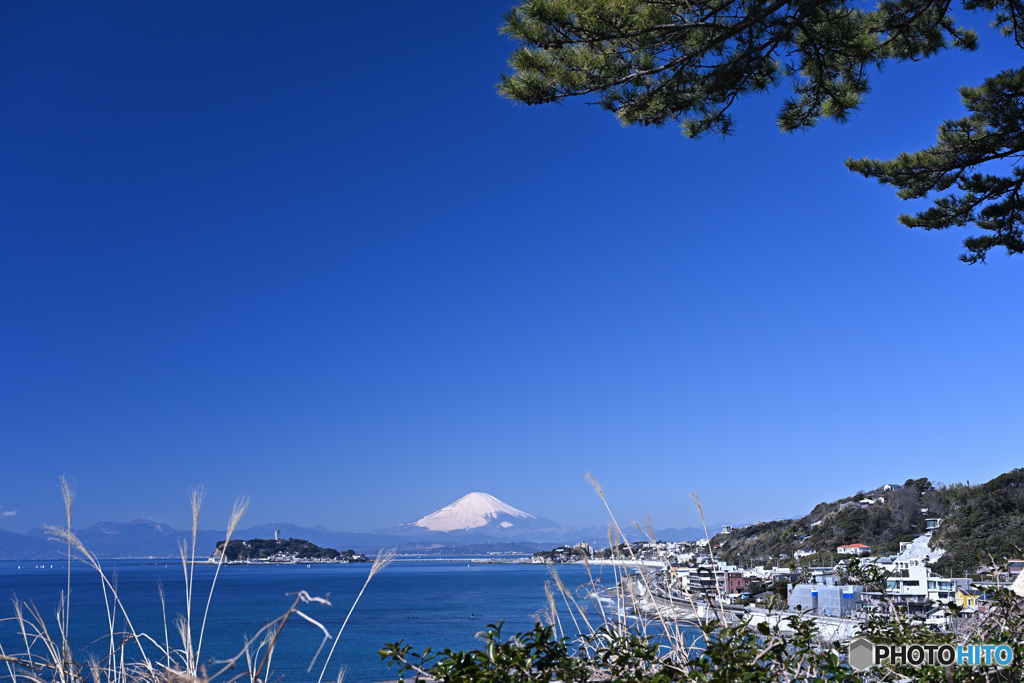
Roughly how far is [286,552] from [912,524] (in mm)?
124367

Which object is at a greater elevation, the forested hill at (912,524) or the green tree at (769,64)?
the green tree at (769,64)

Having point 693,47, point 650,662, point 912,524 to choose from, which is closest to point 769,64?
point 693,47

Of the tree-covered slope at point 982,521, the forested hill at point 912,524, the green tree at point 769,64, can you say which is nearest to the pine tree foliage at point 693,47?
the green tree at point 769,64

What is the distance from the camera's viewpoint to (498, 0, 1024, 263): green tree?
3.50m

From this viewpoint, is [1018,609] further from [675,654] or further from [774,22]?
[774,22]

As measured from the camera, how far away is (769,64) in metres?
4.00

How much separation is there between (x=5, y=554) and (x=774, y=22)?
746 ft

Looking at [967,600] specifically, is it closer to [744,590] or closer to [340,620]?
[744,590]

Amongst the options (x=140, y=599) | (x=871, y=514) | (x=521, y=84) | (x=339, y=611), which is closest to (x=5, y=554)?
(x=140, y=599)

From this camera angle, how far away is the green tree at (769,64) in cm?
350

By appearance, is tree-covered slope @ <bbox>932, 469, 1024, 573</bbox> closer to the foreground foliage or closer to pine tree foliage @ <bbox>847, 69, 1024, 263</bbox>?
pine tree foliage @ <bbox>847, 69, 1024, 263</bbox>

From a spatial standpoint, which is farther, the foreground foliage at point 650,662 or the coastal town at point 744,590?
the coastal town at point 744,590

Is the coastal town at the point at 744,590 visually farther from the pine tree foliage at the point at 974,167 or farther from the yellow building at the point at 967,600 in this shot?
the pine tree foliage at the point at 974,167

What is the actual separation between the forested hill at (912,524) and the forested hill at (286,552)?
301ft
